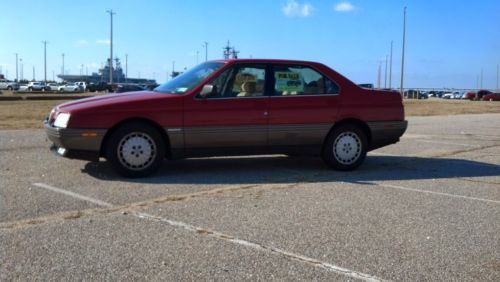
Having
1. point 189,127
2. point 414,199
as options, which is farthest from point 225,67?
point 414,199

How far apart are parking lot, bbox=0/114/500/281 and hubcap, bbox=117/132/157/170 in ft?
0.87

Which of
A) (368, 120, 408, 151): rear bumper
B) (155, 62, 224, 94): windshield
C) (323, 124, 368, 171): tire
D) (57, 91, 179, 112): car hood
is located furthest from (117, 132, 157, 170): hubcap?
(368, 120, 408, 151): rear bumper

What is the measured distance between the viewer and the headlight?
761 cm

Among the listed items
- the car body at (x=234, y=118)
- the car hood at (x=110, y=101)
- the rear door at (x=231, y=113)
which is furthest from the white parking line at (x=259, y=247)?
the rear door at (x=231, y=113)

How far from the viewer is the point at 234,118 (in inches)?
323

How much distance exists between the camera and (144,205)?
20.4 feet

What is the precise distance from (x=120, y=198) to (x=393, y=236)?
302 centimetres

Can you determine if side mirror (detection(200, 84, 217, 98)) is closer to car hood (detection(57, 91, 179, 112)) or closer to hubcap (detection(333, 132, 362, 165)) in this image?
car hood (detection(57, 91, 179, 112))

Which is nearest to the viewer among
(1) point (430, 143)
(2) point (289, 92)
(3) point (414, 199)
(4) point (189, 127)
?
(3) point (414, 199)

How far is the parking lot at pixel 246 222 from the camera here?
4348mm

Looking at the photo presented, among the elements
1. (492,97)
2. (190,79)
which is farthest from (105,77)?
(190,79)

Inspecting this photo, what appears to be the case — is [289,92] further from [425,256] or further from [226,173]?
[425,256]

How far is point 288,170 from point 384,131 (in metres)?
1.66

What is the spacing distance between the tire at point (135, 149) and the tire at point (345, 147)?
8.42 feet
